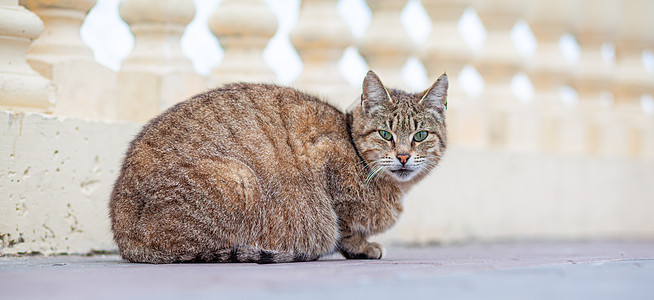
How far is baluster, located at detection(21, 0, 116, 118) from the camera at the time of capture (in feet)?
13.6

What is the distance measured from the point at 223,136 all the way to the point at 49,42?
1144mm

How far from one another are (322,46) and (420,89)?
671mm

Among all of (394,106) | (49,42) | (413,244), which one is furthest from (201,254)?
(413,244)

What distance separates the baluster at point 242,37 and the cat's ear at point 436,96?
1065mm

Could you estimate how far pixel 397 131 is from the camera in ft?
13.2

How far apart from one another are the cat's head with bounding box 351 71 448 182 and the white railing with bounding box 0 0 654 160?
1011mm

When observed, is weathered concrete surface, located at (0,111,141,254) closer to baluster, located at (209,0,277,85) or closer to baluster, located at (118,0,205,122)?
baluster, located at (118,0,205,122)

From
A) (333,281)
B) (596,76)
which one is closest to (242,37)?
(333,281)

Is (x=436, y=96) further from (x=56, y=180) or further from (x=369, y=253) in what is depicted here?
(x=56, y=180)

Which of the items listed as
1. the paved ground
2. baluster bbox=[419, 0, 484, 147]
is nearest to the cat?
the paved ground

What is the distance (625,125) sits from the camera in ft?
24.0

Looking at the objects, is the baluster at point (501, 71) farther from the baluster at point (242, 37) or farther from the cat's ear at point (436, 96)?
the cat's ear at point (436, 96)

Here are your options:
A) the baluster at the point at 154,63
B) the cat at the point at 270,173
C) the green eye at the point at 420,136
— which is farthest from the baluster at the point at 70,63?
the green eye at the point at 420,136

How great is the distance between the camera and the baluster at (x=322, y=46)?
5223 millimetres
